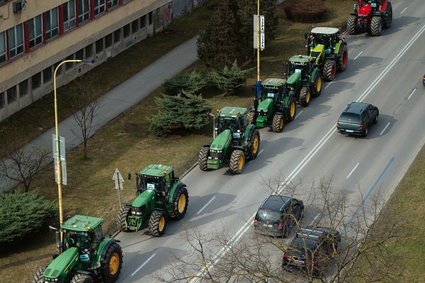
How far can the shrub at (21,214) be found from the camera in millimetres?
40188

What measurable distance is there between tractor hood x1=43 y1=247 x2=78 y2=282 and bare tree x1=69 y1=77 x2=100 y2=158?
48.1ft

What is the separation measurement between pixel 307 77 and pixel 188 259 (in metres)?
21.5

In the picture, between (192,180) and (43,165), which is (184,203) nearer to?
(192,180)

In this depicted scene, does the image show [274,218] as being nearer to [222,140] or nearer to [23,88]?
[222,140]

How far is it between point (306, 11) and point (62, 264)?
43217 millimetres

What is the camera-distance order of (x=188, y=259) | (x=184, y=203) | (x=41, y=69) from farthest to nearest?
1. (x=41, y=69)
2. (x=184, y=203)
3. (x=188, y=259)

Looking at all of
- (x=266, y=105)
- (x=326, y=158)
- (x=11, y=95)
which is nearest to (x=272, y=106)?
(x=266, y=105)

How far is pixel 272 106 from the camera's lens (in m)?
54.0

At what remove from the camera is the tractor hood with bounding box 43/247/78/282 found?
3516 cm

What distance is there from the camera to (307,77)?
190ft

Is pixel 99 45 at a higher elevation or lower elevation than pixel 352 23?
lower

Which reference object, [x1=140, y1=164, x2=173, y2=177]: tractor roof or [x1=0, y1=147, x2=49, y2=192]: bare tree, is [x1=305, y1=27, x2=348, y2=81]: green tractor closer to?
[x1=0, y1=147, x2=49, y2=192]: bare tree

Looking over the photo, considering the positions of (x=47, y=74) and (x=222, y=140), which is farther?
(x=47, y=74)

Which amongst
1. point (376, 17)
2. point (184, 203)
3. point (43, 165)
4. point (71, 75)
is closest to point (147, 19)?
point (71, 75)
